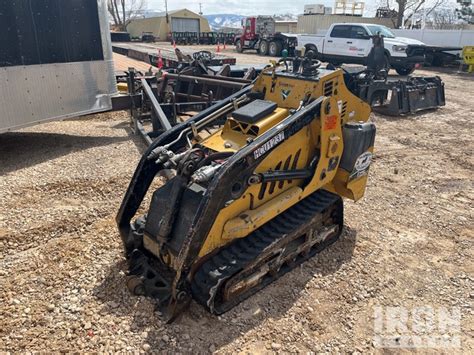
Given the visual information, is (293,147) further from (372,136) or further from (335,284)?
(335,284)

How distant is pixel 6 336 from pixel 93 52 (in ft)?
18.5

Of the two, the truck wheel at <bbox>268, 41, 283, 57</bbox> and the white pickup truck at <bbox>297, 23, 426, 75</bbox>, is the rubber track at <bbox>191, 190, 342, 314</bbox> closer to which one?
the white pickup truck at <bbox>297, 23, 426, 75</bbox>

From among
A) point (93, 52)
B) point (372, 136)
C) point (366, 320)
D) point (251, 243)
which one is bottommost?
point (366, 320)

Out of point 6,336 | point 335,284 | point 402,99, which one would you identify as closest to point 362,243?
point 335,284

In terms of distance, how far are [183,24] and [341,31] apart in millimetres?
37764

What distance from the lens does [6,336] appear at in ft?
9.88

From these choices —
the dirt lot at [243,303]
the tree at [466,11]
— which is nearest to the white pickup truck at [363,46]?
the dirt lot at [243,303]

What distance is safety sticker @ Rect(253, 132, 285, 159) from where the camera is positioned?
314cm

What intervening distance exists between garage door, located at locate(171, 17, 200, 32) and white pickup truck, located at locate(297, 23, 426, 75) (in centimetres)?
3501

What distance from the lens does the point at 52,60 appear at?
22.2 feet

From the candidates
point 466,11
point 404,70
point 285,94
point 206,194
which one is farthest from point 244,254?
point 466,11

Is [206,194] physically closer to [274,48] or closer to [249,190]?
[249,190]

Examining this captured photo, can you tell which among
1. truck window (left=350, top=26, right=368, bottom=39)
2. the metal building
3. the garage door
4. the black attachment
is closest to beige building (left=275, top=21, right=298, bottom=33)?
the garage door

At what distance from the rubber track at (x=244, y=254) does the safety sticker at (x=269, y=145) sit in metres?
0.74
